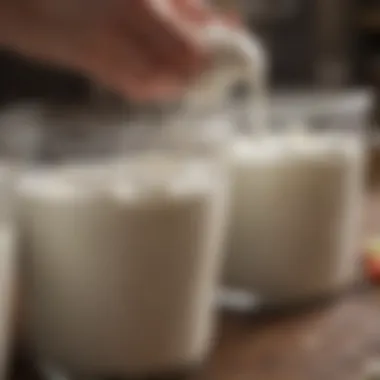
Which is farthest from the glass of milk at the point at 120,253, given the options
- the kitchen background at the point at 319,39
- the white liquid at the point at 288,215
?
the kitchen background at the point at 319,39

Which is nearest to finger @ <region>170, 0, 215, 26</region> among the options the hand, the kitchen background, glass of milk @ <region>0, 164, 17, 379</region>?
the hand

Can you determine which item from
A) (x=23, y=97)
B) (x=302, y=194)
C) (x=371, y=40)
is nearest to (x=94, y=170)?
(x=302, y=194)

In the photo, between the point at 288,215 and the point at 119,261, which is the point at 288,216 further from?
the point at 119,261

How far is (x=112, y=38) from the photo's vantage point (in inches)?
20.4

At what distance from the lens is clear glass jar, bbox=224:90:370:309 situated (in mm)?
653

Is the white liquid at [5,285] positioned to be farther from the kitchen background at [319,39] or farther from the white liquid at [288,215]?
the kitchen background at [319,39]

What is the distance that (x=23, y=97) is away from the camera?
1.50 meters

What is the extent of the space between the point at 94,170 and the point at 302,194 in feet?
0.58

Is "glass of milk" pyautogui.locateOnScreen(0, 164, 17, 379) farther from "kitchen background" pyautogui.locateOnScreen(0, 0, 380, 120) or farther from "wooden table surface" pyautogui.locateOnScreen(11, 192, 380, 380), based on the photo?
"kitchen background" pyautogui.locateOnScreen(0, 0, 380, 120)

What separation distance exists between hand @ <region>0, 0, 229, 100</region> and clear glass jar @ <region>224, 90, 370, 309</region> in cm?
12

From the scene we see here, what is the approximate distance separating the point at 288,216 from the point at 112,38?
0.20 metres

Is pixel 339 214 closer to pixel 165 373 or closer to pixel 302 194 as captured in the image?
pixel 302 194

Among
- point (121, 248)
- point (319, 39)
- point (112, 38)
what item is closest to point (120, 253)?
point (121, 248)

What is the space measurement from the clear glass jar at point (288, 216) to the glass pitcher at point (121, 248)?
4.3 inches
